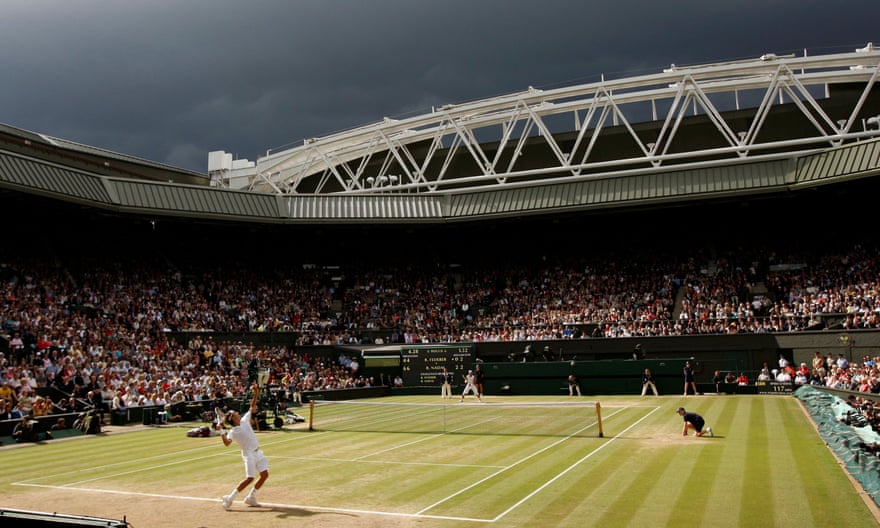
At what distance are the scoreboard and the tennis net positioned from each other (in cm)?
983

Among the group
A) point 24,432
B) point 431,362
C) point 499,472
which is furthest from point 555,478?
point 431,362

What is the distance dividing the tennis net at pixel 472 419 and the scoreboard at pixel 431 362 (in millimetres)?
9834

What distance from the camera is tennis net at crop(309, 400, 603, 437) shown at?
23219 mm

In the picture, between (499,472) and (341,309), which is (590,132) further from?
(499,472)

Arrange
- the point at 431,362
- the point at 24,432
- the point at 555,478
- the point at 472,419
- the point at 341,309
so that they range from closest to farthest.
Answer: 1. the point at 555,478
2. the point at 24,432
3. the point at 472,419
4. the point at 431,362
5. the point at 341,309

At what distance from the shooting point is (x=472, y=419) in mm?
27000

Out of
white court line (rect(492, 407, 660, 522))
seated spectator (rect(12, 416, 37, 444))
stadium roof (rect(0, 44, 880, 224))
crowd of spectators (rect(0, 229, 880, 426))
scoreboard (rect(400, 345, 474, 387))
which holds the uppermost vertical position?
stadium roof (rect(0, 44, 880, 224))

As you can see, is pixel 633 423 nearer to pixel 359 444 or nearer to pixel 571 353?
pixel 359 444

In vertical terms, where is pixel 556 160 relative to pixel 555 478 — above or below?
above

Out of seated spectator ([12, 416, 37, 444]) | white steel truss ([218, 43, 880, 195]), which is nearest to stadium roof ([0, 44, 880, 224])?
white steel truss ([218, 43, 880, 195])

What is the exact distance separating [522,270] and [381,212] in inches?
464

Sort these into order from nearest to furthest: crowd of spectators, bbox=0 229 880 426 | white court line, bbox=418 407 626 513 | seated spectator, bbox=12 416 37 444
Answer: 1. white court line, bbox=418 407 626 513
2. seated spectator, bbox=12 416 37 444
3. crowd of spectators, bbox=0 229 880 426

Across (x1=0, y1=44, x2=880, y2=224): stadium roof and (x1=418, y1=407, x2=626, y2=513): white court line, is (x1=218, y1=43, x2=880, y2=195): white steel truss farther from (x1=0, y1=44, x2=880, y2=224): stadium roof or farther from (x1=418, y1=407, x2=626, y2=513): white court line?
(x1=418, y1=407, x2=626, y2=513): white court line

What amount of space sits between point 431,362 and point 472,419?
54.2 feet
